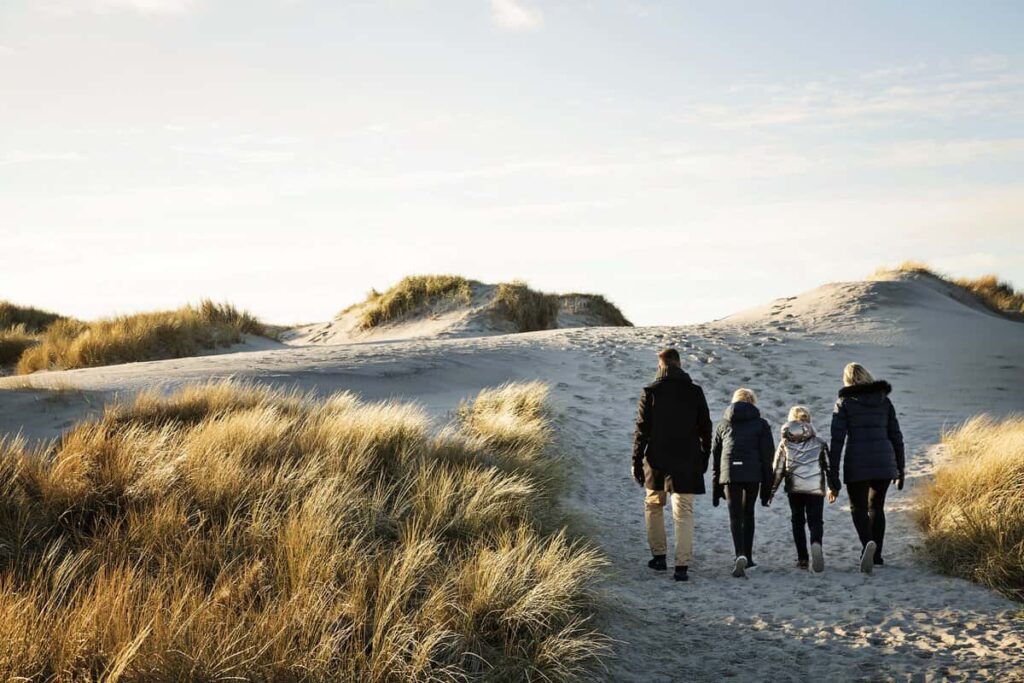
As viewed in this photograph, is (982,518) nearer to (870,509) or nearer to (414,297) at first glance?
(870,509)

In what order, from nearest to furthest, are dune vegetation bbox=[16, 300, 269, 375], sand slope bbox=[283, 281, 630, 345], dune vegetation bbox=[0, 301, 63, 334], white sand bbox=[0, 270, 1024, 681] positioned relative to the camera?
white sand bbox=[0, 270, 1024, 681] < dune vegetation bbox=[16, 300, 269, 375] < sand slope bbox=[283, 281, 630, 345] < dune vegetation bbox=[0, 301, 63, 334]

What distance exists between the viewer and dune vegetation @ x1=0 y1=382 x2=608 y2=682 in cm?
393

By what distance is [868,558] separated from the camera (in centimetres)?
709

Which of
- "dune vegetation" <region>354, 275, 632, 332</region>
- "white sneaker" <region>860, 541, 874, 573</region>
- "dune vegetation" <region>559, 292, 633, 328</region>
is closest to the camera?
"white sneaker" <region>860, 541, 874, 573</region>

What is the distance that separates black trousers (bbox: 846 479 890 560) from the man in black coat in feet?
4.48

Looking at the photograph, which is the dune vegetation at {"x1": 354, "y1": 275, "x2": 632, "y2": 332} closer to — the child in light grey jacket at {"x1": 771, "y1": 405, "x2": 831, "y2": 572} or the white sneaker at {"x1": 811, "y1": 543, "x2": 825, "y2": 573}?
the child in light grey jacket at {"x1": 771, "y1": 405, "x2": 831, "y2": 572}

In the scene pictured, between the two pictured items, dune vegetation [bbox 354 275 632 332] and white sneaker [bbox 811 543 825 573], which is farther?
dune vegetation [bbox 354 275 632 332]

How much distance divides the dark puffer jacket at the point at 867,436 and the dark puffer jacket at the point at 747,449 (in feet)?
1.82

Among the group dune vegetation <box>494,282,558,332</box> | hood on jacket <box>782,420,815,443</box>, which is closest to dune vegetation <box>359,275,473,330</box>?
dune vegetation <box>494,282,558,332</box>

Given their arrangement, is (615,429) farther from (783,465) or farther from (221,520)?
(221,520)

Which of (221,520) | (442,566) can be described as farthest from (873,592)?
(221,520)

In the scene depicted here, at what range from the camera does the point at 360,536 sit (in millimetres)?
5742

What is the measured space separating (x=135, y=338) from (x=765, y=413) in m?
13.4

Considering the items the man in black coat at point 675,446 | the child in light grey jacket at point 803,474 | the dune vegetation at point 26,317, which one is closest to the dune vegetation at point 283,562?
the man in black coat at point 675,446
